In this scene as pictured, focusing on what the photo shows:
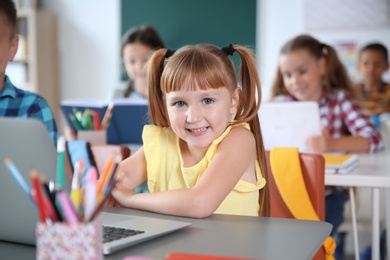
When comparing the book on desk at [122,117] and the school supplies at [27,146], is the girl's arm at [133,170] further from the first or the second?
the book on desk at [122,117]

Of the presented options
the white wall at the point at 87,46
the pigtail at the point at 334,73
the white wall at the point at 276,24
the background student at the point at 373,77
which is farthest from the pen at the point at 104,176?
the white wall at the point at 87,46

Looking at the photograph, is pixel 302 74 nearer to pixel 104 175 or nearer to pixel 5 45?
pixel 5 45

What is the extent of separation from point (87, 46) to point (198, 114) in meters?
4.37

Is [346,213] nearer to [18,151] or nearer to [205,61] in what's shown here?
[205,61]

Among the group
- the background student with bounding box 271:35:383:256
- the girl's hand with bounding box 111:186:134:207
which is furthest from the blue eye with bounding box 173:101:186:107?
the background student with bounding box 271:35:383:256

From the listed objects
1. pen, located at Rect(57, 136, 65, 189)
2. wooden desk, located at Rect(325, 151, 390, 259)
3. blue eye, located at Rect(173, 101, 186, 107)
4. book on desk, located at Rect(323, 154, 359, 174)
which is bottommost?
wooden desk, located at Rect(325, 151, 390, 259)

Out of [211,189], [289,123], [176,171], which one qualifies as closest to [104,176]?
[211,189]

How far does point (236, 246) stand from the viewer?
80 cm

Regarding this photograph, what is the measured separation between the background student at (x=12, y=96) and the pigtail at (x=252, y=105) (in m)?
0.52

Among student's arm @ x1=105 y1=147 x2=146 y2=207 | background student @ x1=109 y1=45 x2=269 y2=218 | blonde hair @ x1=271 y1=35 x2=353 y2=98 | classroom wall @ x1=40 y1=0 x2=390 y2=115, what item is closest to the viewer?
background student @ x1=109 y1=45 x2=269 y2=218

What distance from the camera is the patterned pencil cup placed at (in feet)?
1.86

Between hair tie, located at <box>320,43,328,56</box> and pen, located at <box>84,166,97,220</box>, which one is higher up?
hair tie, located at <box>320,43,328,56</box>

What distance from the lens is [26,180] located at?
73cm

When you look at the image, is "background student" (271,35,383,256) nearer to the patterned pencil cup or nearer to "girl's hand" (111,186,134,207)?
"girl's hand" (111,186,134,207)
